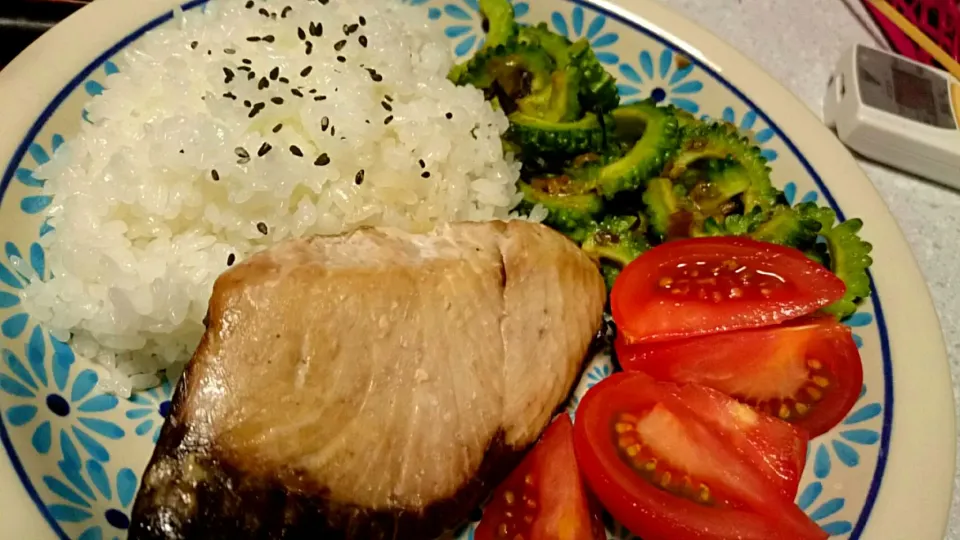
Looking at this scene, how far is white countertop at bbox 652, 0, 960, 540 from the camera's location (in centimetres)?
373

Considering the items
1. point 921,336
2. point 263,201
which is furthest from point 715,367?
point 263,201

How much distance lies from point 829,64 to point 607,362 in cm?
277

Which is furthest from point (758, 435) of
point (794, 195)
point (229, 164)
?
point (229, 164)

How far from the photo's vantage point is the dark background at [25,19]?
301cm

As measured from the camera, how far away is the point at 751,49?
439 cm

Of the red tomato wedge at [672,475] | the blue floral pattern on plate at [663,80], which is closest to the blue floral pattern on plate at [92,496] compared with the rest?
the red tomato wedge at [672,475]

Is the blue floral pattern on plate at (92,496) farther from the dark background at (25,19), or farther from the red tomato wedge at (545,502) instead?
the dark background at (25,19)

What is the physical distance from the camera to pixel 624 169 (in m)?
2.84

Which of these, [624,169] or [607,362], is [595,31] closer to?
[624,169]

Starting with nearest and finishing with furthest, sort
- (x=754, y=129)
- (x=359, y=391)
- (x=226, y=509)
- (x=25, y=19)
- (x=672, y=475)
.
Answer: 1. (x=226, y=509)
2. (x=359, y=391)
3. (x=672, y=475)
4. (x=25, y=19)
5. (x=754, y=129)

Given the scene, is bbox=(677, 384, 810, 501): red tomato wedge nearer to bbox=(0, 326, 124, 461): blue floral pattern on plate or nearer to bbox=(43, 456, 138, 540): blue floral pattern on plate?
bbox=(43, 456, 138, 540): blue floral pattern on plate

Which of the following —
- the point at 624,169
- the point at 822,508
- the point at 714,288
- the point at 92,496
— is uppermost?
the point at 624,169

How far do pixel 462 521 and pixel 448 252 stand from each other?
0.87m

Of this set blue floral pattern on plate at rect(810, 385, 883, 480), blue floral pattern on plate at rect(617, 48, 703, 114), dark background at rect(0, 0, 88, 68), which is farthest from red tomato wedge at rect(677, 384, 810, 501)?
dark background at rect(0, 0, 88, 68)
